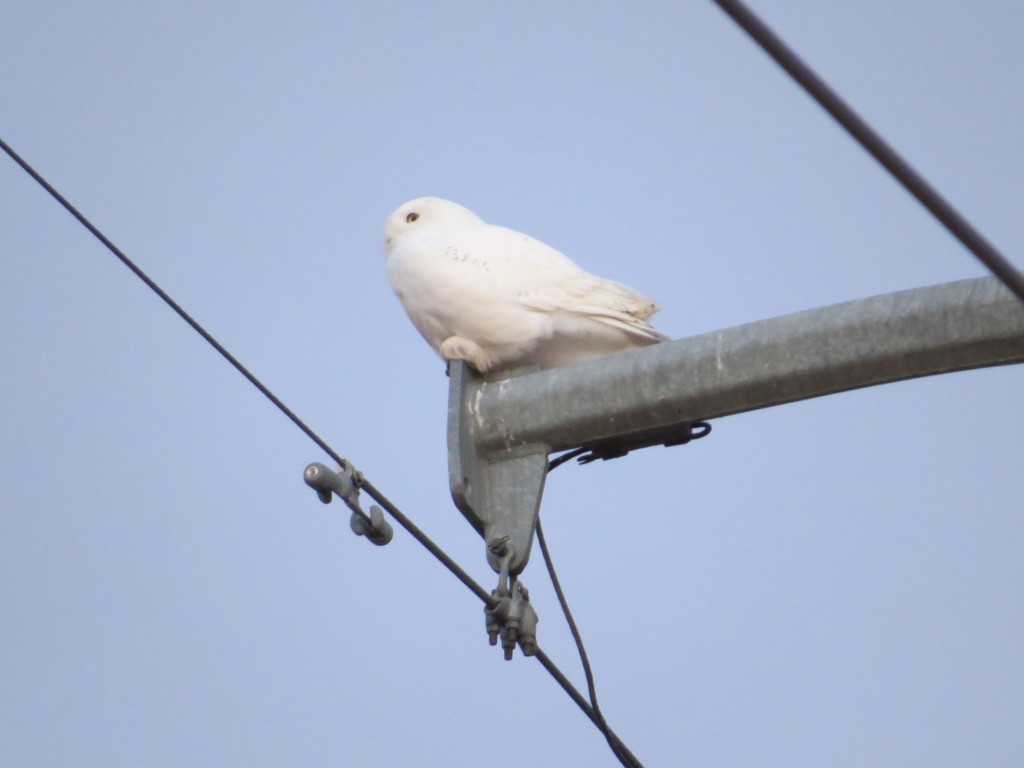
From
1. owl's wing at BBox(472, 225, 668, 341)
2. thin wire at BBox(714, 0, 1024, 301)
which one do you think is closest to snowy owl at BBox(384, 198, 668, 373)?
owl's wing at BBox(472, 225, 668, 341)

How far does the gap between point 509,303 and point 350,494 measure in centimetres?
101

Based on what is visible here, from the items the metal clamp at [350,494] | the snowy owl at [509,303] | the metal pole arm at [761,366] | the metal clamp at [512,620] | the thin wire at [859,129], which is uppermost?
the snowy owl at [509,303]

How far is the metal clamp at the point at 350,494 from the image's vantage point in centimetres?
334

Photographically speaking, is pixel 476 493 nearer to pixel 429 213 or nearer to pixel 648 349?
pixel 648 349

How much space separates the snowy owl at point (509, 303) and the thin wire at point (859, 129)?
95.1 inches

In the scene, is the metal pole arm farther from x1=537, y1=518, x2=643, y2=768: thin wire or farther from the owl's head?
the owl's head

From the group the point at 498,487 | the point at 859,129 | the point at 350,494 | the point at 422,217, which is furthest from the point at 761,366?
the point at 422,217

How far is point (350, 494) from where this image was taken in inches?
135

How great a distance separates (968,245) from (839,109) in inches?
7.7

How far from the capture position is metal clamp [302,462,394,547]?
334cm

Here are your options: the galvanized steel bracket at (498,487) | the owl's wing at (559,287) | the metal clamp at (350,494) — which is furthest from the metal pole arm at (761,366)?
the owl's wing at (559,287)

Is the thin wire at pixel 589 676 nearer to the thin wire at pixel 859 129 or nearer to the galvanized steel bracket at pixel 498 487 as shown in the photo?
the galvanized steel bracket at pixel 498 487

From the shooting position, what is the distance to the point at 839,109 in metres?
1.64

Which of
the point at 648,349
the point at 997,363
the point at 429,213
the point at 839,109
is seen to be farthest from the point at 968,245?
the point at 429,213
